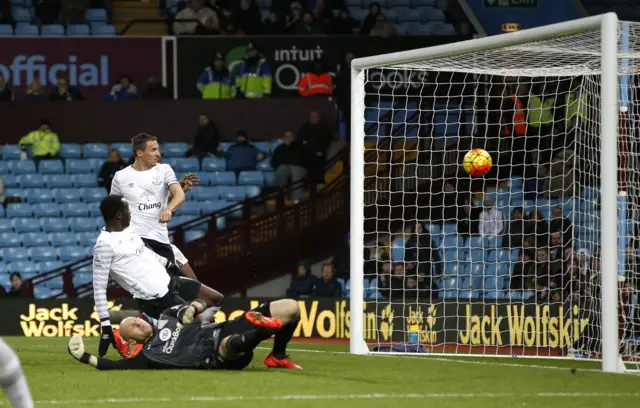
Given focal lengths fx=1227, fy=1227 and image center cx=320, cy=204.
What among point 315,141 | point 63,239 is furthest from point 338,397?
point 63,239

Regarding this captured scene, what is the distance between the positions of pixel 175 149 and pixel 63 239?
2546mm

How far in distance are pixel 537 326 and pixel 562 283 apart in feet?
2.11

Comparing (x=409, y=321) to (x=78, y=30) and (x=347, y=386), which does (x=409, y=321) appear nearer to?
(x=347, y=386)

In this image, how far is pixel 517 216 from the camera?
15586 millimetres

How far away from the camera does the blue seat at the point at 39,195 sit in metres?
20.9

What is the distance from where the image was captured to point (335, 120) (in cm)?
2142

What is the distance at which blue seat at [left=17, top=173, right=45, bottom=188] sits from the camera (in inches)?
830

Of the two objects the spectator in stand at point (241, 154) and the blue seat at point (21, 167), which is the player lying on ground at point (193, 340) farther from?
the blue seat at point (21, 167)

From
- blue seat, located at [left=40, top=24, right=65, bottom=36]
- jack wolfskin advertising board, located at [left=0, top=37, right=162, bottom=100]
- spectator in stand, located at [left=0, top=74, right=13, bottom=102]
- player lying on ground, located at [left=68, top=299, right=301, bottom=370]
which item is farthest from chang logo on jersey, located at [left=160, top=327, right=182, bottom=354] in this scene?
blue seat, located at [left=40, top=24, right=65, bottom=36]

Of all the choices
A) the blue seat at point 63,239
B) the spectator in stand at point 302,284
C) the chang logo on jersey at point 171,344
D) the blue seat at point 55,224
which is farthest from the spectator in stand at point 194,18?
the chang logo on jersey at point 171,344

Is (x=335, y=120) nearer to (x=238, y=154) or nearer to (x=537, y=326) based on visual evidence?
(x=238, y=154)

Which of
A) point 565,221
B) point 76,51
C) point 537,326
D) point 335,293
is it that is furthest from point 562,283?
point 76,51

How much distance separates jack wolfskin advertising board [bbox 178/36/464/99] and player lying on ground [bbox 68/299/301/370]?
13140mm

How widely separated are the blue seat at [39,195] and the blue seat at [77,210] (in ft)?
1.48
